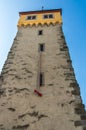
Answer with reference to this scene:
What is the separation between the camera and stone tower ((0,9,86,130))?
9.69 m

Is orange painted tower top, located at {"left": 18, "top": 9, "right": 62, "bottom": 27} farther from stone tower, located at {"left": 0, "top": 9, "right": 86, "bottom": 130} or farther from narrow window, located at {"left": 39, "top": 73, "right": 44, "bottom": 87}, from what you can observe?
narrow window, located at {"left": 39, "top": 73, "right": 44, "bottom": 87}

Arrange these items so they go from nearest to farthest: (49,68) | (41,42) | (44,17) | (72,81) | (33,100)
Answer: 1. (33,100)
2. (72,81)
3. (49,68)
4. (41,42)
5. (44,17)

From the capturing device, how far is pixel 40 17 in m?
19.6

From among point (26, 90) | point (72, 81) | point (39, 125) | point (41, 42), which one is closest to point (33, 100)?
point (26, 90)

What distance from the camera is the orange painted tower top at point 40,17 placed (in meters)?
18.5

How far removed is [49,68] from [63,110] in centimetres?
325

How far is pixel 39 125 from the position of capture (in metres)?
9.52

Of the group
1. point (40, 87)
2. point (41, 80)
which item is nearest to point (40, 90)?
point (40, 87)

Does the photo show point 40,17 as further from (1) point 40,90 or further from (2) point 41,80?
(1) point 40,90

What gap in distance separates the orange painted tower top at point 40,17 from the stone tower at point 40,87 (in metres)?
2.16

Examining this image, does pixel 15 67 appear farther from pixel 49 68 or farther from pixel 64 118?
pixel 64 118

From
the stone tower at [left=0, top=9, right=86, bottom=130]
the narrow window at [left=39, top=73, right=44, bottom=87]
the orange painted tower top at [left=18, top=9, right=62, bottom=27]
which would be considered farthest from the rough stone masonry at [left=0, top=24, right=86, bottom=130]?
the orange painted tower top at [left=18, top=9, right=62, bottom=27]

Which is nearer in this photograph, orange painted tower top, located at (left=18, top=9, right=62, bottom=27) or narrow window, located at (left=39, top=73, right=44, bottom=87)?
narrow window, located at (left=39, top=73, right=44, bottom=87)

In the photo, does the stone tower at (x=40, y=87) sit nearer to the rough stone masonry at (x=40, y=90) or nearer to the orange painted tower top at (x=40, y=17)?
the rough stone masonry at (x=40, y=90)
